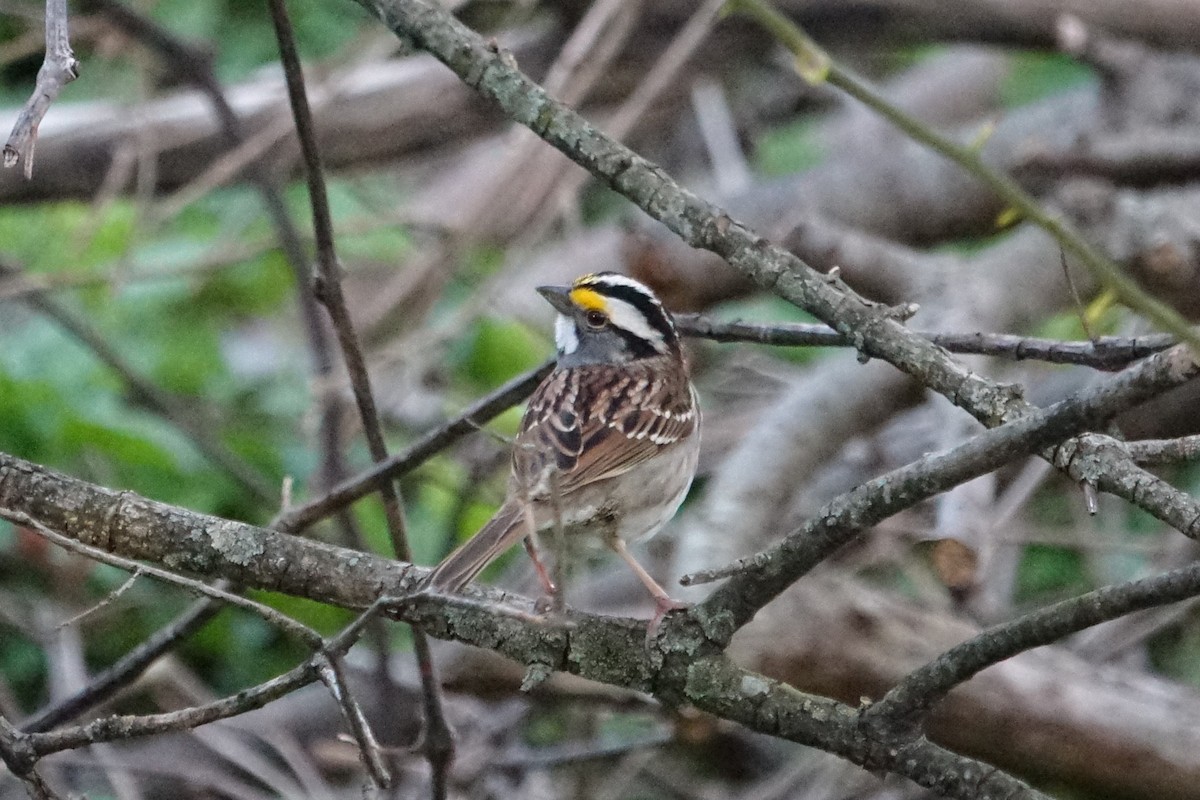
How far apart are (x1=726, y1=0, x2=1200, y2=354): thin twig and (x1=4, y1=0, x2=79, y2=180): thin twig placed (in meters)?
0.98

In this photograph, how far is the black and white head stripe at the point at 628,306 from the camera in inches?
182

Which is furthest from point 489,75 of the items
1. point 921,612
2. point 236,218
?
point 236,218

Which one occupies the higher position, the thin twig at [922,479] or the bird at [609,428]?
the bird at [609,428]

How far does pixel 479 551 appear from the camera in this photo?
3344 millimetres

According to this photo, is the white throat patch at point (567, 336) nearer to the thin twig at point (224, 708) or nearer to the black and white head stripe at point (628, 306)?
the black and white head stripe at point (628, 306)

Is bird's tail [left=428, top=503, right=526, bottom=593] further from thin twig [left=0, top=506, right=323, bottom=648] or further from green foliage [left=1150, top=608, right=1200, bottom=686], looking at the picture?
green foliage [left=1150, top=608, right=1200, bottom=686]

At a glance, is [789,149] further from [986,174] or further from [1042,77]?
[986,174]

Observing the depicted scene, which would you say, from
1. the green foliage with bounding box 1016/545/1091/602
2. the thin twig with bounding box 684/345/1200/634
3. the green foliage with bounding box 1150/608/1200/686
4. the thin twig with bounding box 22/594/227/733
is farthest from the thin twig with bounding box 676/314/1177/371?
the green foliage with bounding box 1150/608/1200/686

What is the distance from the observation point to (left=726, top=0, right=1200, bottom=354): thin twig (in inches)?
75.6

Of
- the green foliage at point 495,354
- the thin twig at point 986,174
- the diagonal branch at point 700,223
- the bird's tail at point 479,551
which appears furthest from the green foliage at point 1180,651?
the thin twig at point 986,174

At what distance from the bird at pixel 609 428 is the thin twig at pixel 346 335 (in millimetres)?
340

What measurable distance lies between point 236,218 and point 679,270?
98.9 inches

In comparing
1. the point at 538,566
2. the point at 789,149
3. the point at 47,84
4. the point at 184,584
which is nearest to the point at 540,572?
the point at 538,566

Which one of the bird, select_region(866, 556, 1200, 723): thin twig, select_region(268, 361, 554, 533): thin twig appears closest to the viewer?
select_region(866, 556, 1200, 723): thin twig
